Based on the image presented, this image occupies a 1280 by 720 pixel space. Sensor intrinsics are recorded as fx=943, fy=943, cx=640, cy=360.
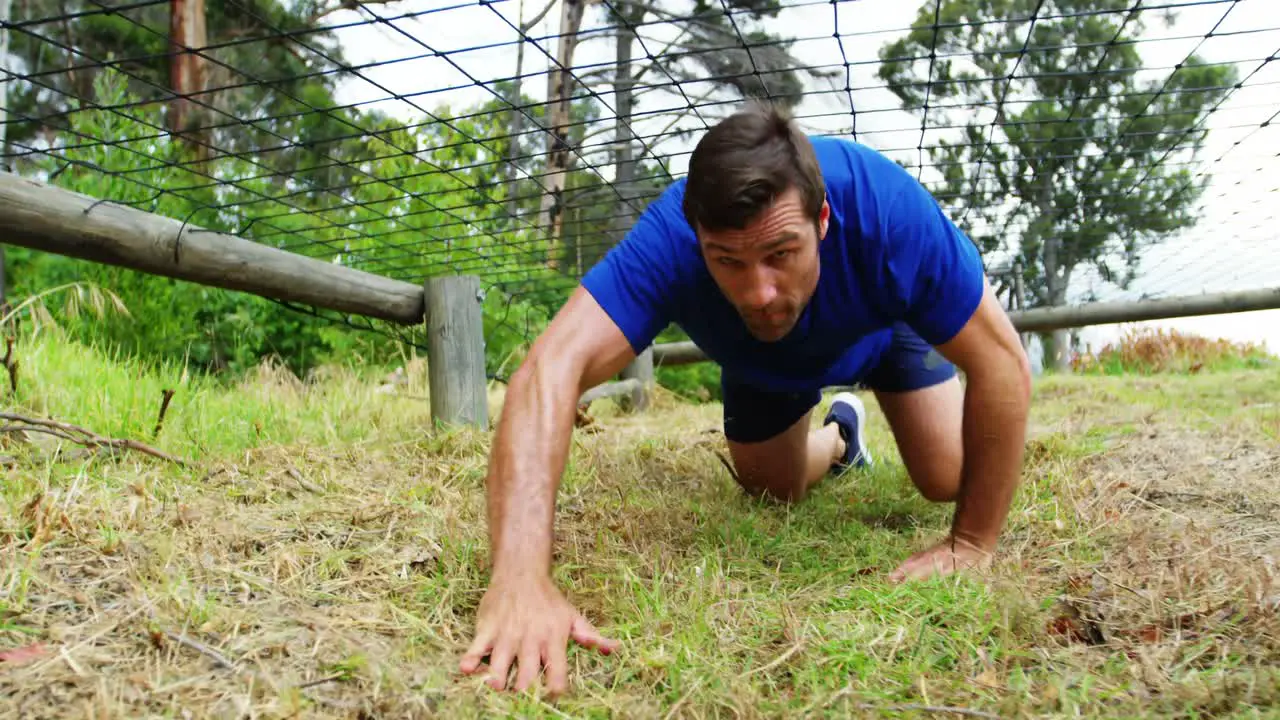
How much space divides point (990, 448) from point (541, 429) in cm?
107

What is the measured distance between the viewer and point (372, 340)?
6551 mm

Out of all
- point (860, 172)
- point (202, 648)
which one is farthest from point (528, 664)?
point (860, 172)

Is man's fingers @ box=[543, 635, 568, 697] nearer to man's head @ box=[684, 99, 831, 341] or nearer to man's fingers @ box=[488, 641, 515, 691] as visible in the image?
man's fingers @ box=[488, 641, 515, 691]

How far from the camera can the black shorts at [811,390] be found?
Answer: 295cm

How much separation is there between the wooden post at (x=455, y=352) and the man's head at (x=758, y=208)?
5.62 ft

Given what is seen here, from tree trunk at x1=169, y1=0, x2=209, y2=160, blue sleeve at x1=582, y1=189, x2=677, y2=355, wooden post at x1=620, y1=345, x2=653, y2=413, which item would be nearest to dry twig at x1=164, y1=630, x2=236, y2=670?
blue sleeve at x1=582, y1=189, x2=677, y2=355

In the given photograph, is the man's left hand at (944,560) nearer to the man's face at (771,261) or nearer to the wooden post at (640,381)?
the man's face at (771,261)

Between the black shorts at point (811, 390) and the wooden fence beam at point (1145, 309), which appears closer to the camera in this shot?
the black shorts at point (811, 390)

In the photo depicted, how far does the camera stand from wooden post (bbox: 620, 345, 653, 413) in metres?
5.68

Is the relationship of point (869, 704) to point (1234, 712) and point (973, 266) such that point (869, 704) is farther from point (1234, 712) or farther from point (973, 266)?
point (973, 266)

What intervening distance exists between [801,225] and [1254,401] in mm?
4384

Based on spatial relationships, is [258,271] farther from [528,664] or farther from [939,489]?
[939,489]

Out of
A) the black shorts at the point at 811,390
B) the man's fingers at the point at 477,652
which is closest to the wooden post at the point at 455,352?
the black shorts at the point at 811,390

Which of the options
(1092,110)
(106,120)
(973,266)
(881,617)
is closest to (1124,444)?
(973,266)
